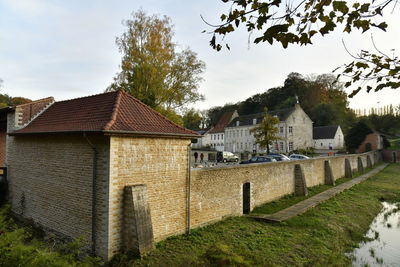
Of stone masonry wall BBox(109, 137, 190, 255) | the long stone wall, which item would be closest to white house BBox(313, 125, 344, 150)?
the long stone wall

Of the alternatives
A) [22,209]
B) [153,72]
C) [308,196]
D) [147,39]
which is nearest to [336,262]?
[308,196]

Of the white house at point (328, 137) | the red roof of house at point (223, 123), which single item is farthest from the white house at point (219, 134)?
the white house at point (328, 137)

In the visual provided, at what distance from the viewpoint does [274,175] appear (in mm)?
16219

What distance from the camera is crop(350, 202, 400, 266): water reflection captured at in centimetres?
993

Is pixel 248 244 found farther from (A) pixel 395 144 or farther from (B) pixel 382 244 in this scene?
(A) pixel 395 144

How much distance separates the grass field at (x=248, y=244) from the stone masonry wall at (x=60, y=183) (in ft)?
2.53

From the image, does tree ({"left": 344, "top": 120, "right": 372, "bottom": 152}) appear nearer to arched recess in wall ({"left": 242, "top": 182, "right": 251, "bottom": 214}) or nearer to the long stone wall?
the long stone wall

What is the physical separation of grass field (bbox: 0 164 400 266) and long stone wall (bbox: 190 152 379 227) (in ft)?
1.68

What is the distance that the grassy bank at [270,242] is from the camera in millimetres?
7371

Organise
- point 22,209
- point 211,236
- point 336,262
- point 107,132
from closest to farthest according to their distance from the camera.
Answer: point 107,132, point 336,262, point 211,236, point 22,209

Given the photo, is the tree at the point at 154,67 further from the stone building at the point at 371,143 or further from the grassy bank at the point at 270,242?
the stone building at the point at 371,143

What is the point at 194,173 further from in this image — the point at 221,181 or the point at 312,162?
the point at 312,162

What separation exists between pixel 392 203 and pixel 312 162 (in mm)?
5864

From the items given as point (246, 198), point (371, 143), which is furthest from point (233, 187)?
point (371, 143)
